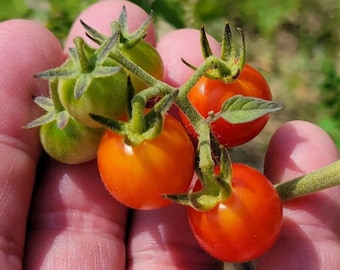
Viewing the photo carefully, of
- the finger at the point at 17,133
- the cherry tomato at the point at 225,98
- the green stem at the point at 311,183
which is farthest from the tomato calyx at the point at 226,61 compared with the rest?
the finger at the point at 17,133

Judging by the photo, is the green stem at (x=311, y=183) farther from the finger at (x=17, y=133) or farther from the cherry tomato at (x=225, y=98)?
the finger at (x=17, y=133)

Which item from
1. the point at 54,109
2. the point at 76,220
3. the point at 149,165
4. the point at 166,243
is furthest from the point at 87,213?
the point at 149,165

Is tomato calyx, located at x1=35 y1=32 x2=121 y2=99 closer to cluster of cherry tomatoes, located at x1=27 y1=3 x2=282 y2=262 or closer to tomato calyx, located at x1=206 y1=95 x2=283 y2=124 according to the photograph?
cluster of cherry tomatoes, located at x1=27 y1=3 x2=282 y2=262

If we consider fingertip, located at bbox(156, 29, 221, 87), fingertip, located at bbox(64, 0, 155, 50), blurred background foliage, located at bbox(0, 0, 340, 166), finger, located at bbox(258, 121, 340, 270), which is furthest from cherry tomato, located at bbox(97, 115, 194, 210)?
blurred background foliage, located at bbox(0, 0, 340, 166)

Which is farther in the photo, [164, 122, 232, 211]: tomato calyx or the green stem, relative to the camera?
the green stem

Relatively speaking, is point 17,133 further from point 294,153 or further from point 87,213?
point 294,153
